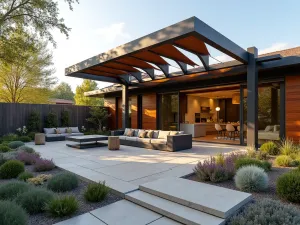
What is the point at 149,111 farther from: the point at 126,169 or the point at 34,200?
the point at 34,200

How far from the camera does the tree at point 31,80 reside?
1775cm

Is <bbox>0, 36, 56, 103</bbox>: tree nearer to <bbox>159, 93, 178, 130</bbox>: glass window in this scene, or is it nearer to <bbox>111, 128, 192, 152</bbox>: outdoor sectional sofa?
<bbox>159, 93, 178, 130</bbox>: glass window

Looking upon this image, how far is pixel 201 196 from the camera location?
10.6ft

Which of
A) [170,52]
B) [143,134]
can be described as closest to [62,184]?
[170,52]

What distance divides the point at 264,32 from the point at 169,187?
35.3ft

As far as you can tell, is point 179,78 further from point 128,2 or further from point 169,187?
point 169,187

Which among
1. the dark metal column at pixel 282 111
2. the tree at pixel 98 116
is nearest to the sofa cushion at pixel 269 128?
the dark metal column at pixel 282 111

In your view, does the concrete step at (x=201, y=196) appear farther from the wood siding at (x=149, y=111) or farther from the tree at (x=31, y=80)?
the tree at (x=31, y=80)

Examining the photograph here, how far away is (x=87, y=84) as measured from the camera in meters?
26.5

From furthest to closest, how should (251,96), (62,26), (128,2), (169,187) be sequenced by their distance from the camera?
(62,26) < (128,2) < (251,96) < (169,187)

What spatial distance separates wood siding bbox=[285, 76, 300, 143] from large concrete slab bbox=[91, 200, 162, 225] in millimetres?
7392

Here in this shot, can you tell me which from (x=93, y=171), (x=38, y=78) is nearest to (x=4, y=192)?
(x=93, y=171)

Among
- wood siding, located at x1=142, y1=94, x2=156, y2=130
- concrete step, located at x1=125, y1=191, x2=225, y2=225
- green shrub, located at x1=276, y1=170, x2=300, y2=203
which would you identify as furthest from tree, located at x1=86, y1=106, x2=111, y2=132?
green shrub, located at x1=276, y1=170, x2=300, y2=203

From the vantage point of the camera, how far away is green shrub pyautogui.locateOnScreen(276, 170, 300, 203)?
315 cm
